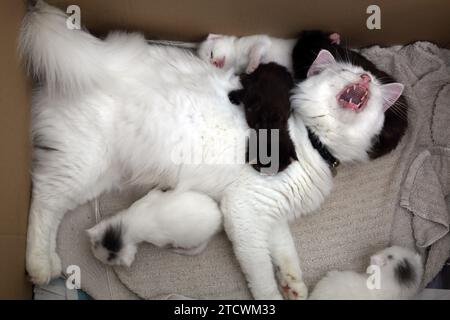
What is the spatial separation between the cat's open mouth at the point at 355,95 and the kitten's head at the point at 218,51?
0.53 m

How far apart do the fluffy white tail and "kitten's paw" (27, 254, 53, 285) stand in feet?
2.01

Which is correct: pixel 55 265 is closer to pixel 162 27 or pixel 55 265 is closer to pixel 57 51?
pixel 57 51

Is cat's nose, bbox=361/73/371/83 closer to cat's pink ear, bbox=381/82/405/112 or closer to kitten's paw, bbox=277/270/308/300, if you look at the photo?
cat's pink ear, bbox=381/82/405/112

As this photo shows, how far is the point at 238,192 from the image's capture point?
161 centimetres

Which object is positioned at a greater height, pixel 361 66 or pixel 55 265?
pixel 361 66

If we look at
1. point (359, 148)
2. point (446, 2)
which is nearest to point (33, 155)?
point (359, 148)

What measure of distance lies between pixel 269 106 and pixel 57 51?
75cm

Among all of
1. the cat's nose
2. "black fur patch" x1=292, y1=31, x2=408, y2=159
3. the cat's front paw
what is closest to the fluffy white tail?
the cat's front paw

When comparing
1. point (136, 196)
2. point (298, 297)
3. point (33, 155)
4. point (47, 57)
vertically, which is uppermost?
point (47, 57)

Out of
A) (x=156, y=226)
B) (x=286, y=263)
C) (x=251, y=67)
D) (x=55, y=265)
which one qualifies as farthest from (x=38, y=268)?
(x=251, y=67)

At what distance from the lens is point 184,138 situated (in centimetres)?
162

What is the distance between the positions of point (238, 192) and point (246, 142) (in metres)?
0.19

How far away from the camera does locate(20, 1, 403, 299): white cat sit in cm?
158
